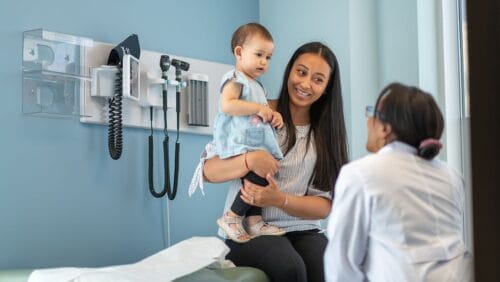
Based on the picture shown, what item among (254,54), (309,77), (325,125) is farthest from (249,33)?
(325,125)

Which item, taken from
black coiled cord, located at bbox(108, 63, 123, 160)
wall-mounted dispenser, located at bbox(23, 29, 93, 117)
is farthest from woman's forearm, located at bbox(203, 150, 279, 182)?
wall-mounted dispenser, located at bbox(23, 29, 93, 117)

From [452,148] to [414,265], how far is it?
663 millimetres

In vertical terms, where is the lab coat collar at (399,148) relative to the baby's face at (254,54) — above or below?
below

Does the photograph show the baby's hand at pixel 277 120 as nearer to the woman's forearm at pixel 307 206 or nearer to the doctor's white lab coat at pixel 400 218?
the woman's forearm at pixel 307 206

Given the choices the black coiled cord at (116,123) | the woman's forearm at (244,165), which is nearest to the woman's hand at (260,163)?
the woman's forearm at (244,165)

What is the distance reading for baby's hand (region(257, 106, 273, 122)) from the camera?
169 cm

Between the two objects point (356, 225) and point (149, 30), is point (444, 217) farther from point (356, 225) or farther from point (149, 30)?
point (149, 30)

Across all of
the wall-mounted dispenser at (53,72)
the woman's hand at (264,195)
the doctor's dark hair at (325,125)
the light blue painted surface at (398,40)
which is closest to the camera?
the woman's hand at (264,195)

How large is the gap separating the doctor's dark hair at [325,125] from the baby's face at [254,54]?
0.31 feet

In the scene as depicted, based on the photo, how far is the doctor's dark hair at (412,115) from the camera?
108 cm

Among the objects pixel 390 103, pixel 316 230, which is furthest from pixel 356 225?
pixel 316 230

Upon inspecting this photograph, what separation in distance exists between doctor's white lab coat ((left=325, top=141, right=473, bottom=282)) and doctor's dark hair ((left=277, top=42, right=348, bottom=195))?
0.68 meters

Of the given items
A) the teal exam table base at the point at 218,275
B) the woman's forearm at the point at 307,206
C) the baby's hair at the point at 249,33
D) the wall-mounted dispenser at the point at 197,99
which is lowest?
the teal exam table base at the point at 218,275

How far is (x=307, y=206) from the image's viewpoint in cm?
173
